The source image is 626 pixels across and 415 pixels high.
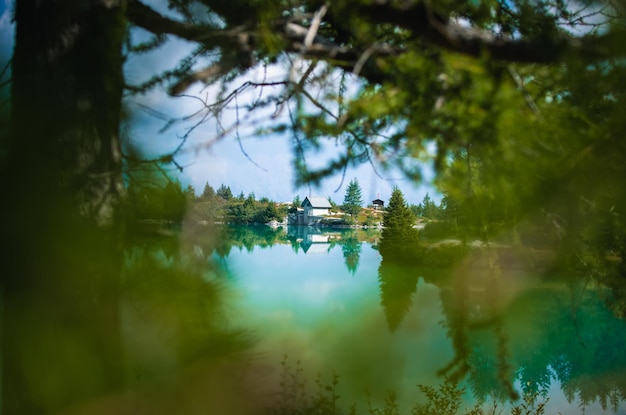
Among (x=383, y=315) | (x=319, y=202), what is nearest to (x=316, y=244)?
(x=319, y=202)

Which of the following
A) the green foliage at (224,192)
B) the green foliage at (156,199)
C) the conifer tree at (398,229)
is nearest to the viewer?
the green foliage at (156,199)

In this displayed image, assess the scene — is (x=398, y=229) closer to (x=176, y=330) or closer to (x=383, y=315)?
(x=383, y=315)

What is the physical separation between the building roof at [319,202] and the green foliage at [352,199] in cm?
5

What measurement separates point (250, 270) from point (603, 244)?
0.87 m

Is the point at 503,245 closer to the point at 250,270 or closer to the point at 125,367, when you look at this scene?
the point at 250,270

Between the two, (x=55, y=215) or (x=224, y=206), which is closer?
(x=55, y=215)

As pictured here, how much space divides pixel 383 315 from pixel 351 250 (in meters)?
0.22

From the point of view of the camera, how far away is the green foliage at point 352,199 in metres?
1.05

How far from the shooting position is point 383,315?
3.72 feet

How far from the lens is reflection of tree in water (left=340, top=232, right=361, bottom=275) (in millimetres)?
1197

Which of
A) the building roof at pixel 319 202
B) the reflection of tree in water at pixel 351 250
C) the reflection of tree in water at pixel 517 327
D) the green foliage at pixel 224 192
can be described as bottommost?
the reflection of tree in water at pixel 517 327

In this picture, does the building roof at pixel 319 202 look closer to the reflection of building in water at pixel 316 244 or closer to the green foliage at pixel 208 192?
the reflection of building in water at pixel 316 244

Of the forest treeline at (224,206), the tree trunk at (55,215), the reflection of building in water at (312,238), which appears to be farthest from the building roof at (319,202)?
the tree trunk at (55,215)

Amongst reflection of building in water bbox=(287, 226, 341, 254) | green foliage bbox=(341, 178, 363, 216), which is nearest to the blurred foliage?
green foliage bbox=(341, 178, 363, 216)
